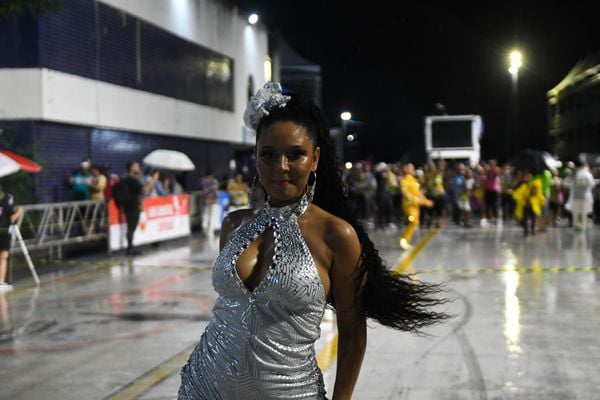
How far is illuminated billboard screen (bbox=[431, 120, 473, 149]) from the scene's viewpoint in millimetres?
33312

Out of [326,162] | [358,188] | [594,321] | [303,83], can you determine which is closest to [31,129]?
[358,188]

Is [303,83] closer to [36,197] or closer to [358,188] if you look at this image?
[358,188]

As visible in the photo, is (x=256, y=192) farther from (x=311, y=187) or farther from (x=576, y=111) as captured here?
Result: (x=576, y=111)

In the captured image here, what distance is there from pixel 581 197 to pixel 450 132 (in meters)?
13.9

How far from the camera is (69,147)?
1844 cm

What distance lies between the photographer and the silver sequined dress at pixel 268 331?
7.86 feet

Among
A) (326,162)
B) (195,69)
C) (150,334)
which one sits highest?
(195,69)

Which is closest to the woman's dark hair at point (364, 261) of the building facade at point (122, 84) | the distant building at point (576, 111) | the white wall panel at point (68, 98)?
the building facade at point (122, 84)

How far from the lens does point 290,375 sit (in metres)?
2.42

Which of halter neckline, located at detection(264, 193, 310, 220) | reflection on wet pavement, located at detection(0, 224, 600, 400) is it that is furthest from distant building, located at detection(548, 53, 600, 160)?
halter neckline, located at detection(264, 193, 310, 220)

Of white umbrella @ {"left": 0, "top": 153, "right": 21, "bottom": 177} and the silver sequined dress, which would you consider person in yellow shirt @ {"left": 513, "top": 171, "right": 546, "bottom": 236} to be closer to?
white umbrella @ {"left": 0, "top": 153, "right": 21, "bottom": 177}

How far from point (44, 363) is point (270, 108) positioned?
5.04 m

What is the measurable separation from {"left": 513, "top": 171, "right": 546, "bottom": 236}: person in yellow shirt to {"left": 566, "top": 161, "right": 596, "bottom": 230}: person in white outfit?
1.54m

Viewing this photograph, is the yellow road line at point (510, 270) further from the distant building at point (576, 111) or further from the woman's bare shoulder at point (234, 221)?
the distant building at point (576, 111)
